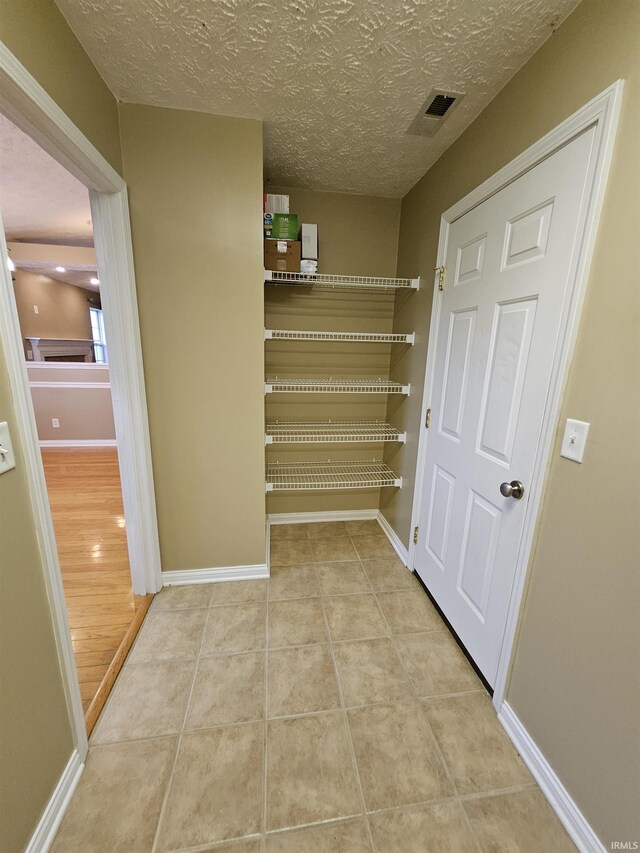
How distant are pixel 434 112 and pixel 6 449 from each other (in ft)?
6.48

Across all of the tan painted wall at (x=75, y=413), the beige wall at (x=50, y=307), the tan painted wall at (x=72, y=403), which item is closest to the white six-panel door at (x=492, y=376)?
the tan painted wall at (x=72, y=403)

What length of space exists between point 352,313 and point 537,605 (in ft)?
6.42

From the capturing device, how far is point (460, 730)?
49.3 inches

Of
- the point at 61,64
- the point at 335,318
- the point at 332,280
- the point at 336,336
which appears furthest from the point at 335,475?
the point at 61,64

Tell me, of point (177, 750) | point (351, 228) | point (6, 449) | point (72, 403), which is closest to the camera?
point (6, 449)

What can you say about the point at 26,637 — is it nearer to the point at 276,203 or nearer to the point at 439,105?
the point at 276,203

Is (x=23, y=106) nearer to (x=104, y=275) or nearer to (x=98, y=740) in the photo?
(x=104, y=275)

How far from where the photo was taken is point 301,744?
3.89ft

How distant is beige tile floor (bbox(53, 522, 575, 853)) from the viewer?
97 cm

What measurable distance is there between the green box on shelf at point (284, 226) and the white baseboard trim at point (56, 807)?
236 centimetres

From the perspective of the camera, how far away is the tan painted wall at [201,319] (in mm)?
1529

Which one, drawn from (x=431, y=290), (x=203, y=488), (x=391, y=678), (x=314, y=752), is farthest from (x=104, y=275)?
(x=391, y=678)

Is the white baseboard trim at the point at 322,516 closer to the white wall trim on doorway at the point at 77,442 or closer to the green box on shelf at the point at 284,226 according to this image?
the green box on shelf at the point at 284,226

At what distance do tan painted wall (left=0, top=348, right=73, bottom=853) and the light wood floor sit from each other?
0.36 metres
